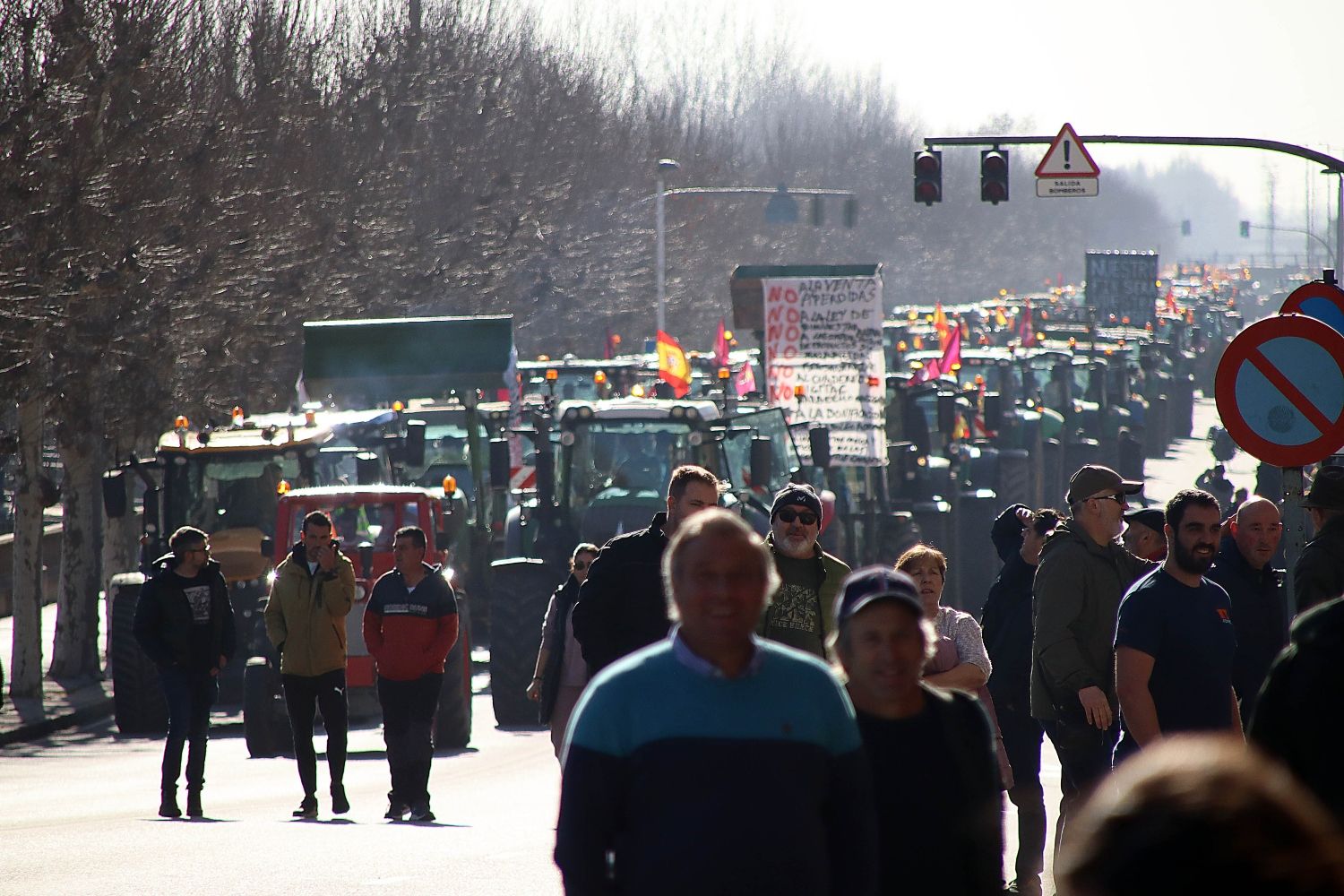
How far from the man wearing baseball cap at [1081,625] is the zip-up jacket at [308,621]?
5.32 metres

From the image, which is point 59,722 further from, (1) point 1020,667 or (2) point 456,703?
(1) point 1020,667

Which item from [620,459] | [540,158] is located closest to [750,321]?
[620,459]

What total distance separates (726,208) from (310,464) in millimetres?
56050

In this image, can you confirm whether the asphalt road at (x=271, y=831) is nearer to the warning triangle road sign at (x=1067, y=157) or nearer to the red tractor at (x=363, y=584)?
the red tractor at (x=363, y=584)

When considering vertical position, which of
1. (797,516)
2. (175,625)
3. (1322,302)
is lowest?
(175,625)

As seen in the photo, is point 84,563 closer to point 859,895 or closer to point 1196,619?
point 1196,619

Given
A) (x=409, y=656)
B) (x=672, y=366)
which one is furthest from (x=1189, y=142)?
(x=409, y=656)

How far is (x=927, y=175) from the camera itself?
23922mm

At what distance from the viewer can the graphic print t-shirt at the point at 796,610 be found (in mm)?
7016

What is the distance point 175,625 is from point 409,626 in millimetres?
1331

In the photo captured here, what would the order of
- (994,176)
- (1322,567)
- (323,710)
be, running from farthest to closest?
(994,176)
(323,710)
(1322,567)

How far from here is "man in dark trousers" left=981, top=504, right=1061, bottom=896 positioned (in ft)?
28.4

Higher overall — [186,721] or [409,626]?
[409,626]

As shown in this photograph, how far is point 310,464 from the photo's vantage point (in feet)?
64.9
